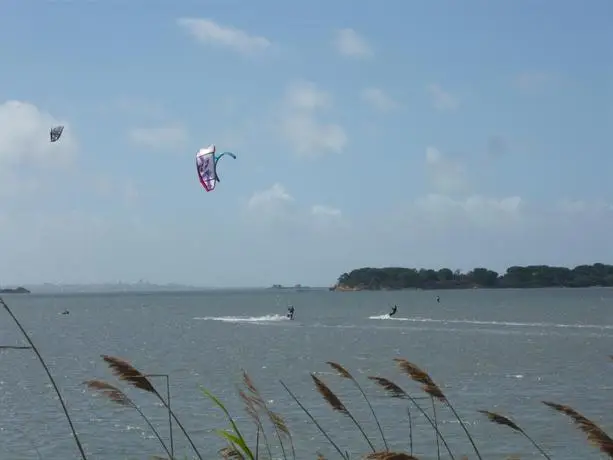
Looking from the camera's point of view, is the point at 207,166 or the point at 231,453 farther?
the point at 207,166

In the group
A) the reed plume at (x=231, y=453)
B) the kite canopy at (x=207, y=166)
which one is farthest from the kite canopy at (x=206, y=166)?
the reed plume at (x=231, y=453)

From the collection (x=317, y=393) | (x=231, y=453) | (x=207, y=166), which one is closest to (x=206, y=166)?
(x=207, y=166)

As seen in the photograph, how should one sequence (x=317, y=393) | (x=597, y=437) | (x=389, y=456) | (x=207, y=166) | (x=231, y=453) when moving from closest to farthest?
(x=389, y=456), (x=597, y=437), (x=231, y=453), (x=207, y=166), (x=317, y=393)

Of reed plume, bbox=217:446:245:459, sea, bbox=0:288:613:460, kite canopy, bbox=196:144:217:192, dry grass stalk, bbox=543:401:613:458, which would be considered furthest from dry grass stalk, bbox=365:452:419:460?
kite canopy, bbox=196:144:217:192

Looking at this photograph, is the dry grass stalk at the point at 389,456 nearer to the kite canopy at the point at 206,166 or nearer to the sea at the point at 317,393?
the sea at the point at 317,393

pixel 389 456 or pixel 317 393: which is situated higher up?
pixel 389 456

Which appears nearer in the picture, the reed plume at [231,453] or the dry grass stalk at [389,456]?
the dry grass stalk at [389,456]

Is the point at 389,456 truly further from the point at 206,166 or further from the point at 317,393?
the point at 317,393

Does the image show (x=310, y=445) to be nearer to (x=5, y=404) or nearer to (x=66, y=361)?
(x=5, y=404)

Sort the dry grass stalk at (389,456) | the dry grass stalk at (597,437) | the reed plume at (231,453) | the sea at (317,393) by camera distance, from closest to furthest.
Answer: the dry grass stalk at (389,456), the dry grass stalk at (597,437), the reed plume at (231,453), the sea at (317,393)

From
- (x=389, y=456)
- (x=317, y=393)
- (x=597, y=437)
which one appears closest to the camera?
(x=389, y=456)

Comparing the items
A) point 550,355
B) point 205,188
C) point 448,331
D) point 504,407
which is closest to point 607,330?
point 448,331

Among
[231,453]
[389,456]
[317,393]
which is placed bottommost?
[317,393]

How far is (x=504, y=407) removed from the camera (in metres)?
22.8
